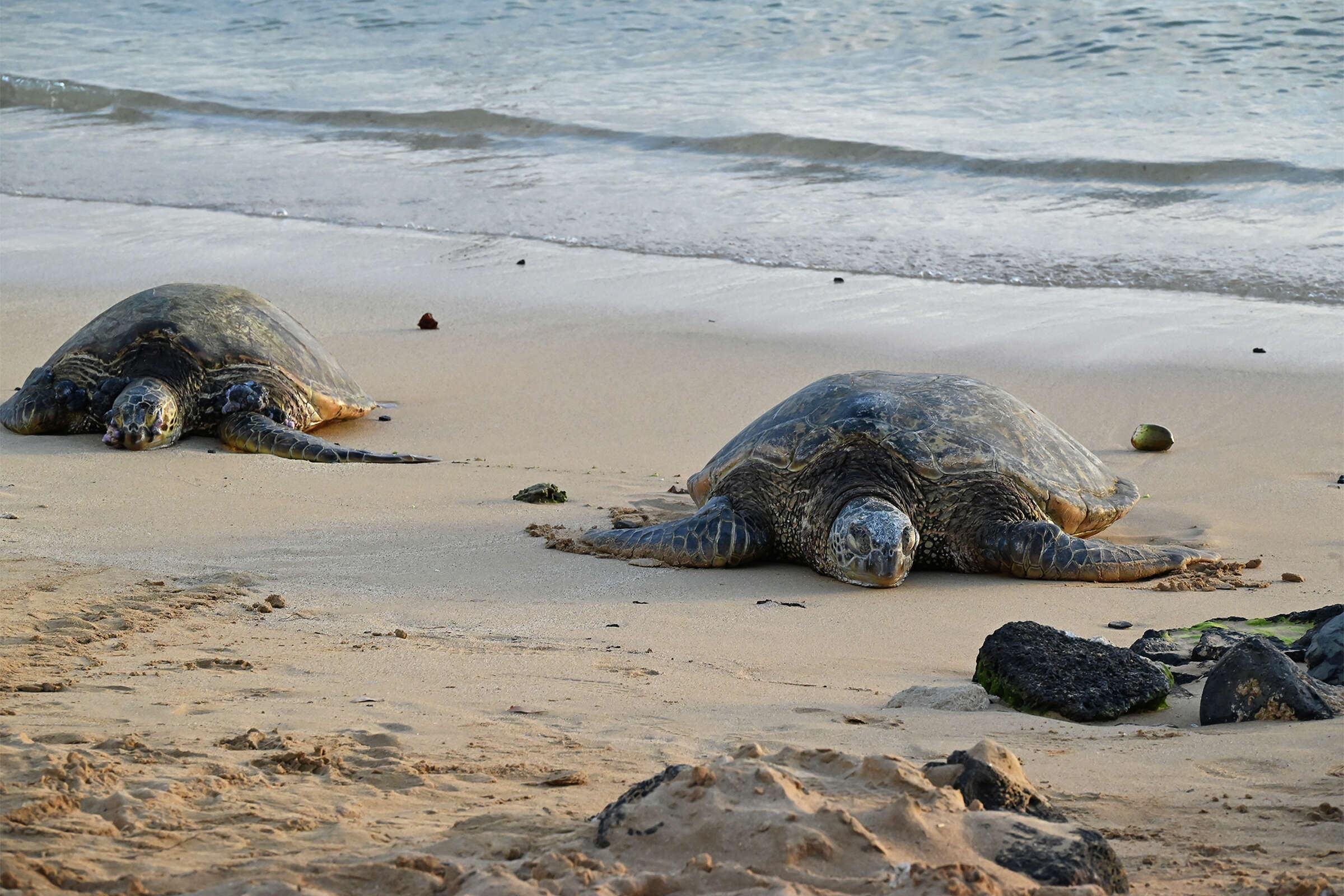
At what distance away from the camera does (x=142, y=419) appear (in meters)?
7.06

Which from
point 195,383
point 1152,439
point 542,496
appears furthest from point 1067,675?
point 195,383

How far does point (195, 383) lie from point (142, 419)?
62 centimetres

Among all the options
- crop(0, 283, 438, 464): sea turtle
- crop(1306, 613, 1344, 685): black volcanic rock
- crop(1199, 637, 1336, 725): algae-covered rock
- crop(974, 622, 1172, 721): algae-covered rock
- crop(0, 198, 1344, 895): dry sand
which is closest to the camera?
crop(0, 198, 1344, 895): dry sand

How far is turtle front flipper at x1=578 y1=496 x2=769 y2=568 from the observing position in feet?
18.0

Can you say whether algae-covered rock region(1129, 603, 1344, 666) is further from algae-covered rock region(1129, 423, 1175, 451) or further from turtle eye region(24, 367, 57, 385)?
turtle eye region(24, 367, 57, 385)

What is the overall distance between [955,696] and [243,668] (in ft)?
6.37

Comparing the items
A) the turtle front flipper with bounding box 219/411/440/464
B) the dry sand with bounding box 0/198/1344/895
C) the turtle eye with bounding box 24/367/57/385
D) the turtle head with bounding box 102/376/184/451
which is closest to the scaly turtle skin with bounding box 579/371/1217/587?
the dry sand with bounding box 0/198/1344/895

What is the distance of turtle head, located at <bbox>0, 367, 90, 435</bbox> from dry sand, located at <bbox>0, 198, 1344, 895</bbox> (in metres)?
0.31

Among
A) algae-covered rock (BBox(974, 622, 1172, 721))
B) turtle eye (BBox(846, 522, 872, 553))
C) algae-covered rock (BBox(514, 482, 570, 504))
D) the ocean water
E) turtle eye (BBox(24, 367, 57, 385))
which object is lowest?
algae-covered rock (BBox(514, 482, 570, 504))

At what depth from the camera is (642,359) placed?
8805 mm

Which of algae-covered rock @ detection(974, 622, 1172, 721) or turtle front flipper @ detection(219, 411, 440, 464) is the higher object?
algae-covered rock @ detection(974, 622, 1172, 721)

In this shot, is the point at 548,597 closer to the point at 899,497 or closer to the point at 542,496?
the point at 542,496

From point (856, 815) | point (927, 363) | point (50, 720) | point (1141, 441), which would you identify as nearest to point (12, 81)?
point (927, 363)

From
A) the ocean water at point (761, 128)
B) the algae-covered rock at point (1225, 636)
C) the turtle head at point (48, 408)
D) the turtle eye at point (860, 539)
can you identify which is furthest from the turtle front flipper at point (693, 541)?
the ocean water at point (761, 128)
